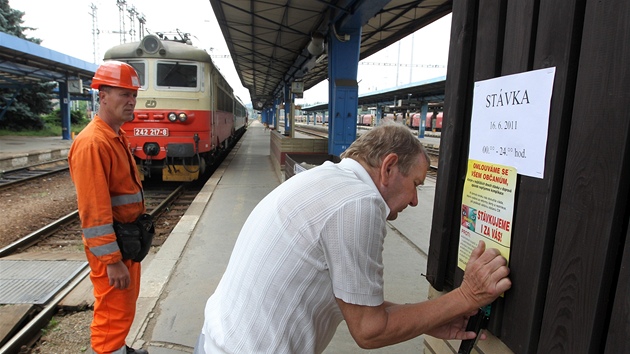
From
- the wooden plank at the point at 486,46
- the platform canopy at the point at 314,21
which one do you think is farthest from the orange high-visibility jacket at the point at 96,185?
the platform canopy at the point at 314,21

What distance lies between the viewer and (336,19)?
8766mm

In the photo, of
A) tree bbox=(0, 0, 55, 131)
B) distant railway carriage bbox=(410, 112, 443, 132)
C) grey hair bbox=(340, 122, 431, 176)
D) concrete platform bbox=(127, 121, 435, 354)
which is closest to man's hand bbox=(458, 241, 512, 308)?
grey hair bbox=(340, 122, 431, 176)

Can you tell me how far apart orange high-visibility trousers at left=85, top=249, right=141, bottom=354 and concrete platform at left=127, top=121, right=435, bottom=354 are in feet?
1.26

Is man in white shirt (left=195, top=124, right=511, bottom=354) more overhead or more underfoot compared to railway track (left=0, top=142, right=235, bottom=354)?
more overhead

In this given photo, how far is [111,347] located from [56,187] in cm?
970

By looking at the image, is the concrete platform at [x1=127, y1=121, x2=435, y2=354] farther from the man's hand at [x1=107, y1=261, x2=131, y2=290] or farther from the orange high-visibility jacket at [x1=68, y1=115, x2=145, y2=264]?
the orange high-visibility jacket at [x1=68, y1=115, x2=145, y2=264]

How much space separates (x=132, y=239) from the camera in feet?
9.05

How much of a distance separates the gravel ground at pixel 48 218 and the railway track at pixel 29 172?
170 mm

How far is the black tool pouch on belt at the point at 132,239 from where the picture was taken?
8.93 ft

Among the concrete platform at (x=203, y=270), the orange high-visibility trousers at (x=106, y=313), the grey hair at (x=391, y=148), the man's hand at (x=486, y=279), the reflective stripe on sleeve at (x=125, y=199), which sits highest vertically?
the grey hair at (x=391, y=148)

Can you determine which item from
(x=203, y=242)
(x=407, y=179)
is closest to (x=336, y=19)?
(x=203, y=242)

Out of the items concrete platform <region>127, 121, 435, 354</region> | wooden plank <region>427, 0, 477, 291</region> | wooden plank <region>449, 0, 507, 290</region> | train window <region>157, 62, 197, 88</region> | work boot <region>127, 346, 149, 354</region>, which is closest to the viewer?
wooden plank <region>449, 0, 507, 290</region>

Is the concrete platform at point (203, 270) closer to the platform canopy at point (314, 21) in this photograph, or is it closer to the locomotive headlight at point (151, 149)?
the locomotive headlight at point (151, 149)

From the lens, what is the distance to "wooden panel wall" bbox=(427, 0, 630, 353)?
0.95m
